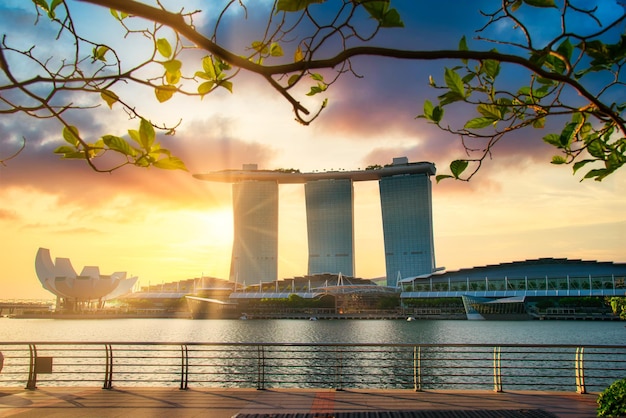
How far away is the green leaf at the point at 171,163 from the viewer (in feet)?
5.40

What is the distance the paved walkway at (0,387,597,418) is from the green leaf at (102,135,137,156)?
20.1 feet

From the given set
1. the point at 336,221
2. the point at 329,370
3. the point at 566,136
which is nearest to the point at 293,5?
the point at 566,136

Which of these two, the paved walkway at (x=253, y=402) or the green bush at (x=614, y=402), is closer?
the green bush at (x=614, y=402)

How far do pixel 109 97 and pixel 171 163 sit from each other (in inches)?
31.0

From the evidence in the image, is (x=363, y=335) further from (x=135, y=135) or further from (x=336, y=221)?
(x=336, y=221)

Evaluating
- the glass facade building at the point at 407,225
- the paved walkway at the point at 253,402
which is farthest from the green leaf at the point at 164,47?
the glass facade building at the point at 407,225

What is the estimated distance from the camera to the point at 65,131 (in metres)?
2.02

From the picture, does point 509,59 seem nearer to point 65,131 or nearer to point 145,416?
point 65,131

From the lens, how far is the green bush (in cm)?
A: 569

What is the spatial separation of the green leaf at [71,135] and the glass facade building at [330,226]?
465 feet

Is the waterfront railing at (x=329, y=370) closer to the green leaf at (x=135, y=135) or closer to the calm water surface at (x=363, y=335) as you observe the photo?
the green leaf at (x=135, y=135)

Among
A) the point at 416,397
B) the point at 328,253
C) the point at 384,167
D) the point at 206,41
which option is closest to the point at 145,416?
the point at 416,397

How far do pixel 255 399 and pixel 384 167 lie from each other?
153 metres

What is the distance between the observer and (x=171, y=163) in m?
1.65
